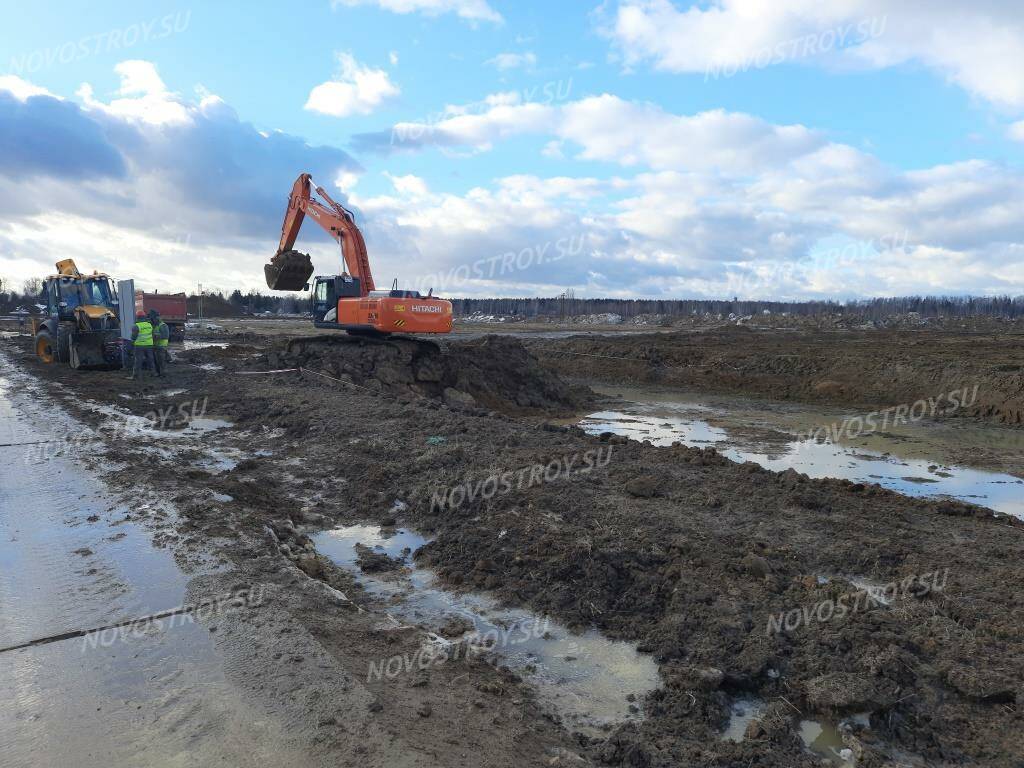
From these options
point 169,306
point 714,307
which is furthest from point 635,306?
point 169,306

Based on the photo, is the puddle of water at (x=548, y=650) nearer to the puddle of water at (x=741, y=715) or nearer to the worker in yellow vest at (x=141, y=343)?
the puddle of water at (x=741, y=715)

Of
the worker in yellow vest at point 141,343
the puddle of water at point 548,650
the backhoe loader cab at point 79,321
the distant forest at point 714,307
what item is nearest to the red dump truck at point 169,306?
the backhoe loader cab at point 79,321

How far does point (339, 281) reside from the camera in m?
16.2

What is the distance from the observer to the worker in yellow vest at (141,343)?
15.6 m

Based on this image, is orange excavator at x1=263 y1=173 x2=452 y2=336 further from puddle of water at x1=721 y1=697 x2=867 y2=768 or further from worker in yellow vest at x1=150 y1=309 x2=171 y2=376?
puddle of water at x1=721 y1=697 x2=867 y2=768

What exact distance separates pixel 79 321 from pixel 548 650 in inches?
723

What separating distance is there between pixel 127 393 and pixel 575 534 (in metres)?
12.4

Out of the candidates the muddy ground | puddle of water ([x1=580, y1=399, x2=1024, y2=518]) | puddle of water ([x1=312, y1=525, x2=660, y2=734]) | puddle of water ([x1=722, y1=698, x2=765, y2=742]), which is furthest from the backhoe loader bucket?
puddle of water ([x1=722, y1=698, x2=765, y2=742])

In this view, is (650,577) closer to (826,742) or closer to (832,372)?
(826,742)

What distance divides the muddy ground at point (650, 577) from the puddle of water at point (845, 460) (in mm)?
2191

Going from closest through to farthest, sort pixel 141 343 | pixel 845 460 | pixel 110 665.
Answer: pixel 110 665 → pixel 845 460 → pixel 141 343

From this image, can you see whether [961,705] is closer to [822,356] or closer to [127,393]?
[127,393]

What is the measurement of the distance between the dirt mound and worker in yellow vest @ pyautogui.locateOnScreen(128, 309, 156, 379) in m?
2.70

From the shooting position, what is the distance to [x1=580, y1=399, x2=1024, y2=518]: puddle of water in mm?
8688
